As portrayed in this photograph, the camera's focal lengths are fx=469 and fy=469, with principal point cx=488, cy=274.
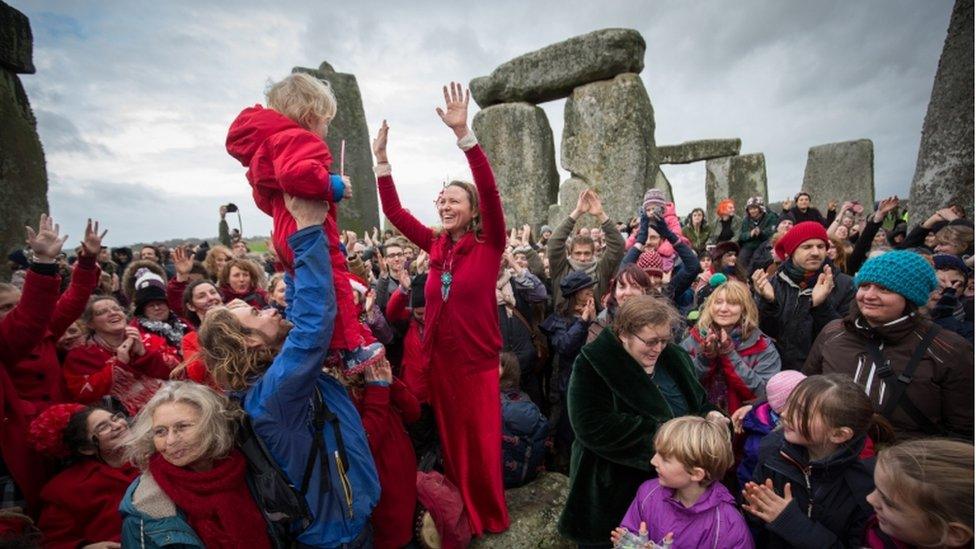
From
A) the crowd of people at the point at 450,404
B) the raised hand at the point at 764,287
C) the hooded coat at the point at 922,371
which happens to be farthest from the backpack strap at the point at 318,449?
the raised hand at the point at 764,287

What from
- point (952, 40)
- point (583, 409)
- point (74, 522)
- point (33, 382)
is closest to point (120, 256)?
point (33, 382)

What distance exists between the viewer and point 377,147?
8.27 ft

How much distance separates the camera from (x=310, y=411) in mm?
1646

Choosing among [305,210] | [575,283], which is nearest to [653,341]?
[575,283]

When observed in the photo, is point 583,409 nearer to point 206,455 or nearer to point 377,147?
point 206,455

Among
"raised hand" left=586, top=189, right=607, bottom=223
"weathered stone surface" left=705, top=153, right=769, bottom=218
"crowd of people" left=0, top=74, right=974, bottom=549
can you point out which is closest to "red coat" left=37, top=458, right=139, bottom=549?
"crowd of people" left=0, top=74, right=974, bottom=549

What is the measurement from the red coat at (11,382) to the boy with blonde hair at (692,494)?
257 centimetres

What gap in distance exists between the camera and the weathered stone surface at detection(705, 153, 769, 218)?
14852 millimetres

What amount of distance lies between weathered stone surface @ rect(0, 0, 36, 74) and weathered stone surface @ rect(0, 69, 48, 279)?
0.12 meters

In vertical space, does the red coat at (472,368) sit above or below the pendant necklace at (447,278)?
below

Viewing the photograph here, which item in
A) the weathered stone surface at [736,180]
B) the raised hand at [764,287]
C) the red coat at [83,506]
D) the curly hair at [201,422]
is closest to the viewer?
the curly hair at [201,422]

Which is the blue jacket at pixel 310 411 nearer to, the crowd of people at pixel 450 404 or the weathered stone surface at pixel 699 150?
the crowd of people at pixel 450 404

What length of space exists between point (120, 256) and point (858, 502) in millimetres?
9504

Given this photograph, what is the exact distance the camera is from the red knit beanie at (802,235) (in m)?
3.12
